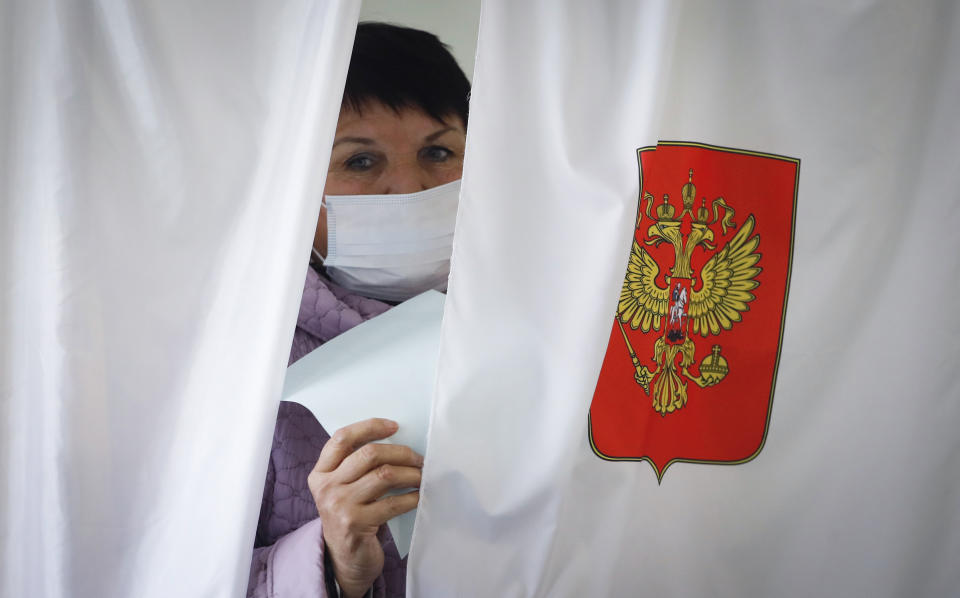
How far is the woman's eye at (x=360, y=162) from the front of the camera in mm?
1445

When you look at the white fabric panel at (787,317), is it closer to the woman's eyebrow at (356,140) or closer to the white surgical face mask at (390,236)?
the white surgical face mask at (390,236)

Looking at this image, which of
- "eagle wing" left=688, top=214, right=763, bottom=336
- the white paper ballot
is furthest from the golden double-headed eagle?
the white paper ballot

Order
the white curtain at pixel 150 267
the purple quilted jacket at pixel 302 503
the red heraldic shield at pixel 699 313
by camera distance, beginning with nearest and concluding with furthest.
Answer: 1. the white curtain at pixel 150 267
2. the red heraldic shield at pixel 699 313
3. the purple quilted jacket at pixel 302 503

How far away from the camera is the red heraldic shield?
0.86 metres

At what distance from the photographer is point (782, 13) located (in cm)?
85

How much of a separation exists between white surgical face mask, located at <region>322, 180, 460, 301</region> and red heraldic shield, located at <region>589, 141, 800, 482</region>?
61 cm

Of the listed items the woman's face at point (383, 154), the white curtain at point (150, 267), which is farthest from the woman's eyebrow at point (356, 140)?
the white curtain at point (150, 267)

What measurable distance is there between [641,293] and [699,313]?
3.6 inches

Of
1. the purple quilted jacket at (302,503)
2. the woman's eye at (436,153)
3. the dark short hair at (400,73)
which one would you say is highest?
the dark short hair at (400,73)

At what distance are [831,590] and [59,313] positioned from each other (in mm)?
1108

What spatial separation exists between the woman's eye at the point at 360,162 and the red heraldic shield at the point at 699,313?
77 centimetres

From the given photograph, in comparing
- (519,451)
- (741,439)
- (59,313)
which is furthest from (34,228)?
(741,439)

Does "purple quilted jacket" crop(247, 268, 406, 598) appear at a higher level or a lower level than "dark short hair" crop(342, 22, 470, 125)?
lower

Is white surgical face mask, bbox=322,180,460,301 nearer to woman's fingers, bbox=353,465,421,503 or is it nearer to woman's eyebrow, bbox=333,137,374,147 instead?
woman's eyebrow, bbox=333,137,374,147
